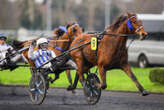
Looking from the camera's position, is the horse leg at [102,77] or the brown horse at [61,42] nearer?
the horse leg at [102,77]

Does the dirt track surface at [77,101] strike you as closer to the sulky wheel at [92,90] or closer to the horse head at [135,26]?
the sulky wheel at [92,90]

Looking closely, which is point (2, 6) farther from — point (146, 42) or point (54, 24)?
point (146, 42)

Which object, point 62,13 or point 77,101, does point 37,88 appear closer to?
point 77,101

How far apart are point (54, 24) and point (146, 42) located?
55682 millimetres

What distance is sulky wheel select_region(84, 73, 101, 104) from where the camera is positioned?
10.1 m

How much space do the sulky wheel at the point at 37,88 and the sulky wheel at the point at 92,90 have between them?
0.96 metres

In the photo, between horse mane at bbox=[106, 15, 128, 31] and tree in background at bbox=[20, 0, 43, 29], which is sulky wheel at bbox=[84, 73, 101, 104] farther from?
tree in background at bbox=[20, 0, 43, 29]

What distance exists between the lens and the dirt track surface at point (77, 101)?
31.1 ft

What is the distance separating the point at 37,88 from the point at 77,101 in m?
1.08

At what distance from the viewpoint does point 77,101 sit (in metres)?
10.8

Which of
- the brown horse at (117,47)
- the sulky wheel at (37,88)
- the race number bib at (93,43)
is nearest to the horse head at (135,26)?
the brown horse at (117,47)

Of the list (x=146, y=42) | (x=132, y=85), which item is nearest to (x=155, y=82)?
(x=132, y=85)

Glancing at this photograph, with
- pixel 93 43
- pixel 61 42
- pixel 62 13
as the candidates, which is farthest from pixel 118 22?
pixel 62 13

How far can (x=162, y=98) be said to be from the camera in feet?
36.6
